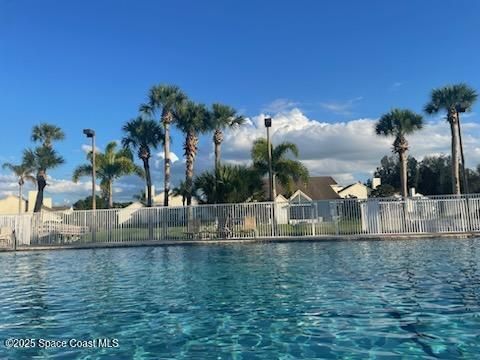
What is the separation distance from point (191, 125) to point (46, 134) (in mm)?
11302

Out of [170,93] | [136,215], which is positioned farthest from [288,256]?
[170,93]

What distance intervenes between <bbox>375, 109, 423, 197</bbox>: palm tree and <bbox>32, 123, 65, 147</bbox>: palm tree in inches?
921

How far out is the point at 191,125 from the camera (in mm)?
31906

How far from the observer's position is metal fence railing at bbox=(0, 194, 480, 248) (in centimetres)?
2273

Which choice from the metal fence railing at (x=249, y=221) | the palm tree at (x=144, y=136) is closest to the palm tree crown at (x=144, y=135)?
the palm tree at (x=144, y=136)

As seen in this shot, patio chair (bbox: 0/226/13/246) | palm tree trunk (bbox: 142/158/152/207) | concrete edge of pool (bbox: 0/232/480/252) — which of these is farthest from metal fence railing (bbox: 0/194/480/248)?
palm tree trunk (bbox: 142/158/152/207)

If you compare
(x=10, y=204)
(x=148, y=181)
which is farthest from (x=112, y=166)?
(x=10, y=204)

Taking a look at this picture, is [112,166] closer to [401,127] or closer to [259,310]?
[401,127]

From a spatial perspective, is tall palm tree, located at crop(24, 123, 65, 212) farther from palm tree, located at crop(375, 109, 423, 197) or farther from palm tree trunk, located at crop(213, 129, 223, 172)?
palm tree, located at crop(375, 109, 423, 197)

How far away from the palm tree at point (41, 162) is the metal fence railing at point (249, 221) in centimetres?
888

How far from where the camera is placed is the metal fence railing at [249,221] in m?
22.7

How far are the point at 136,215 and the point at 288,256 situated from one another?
1204 cm

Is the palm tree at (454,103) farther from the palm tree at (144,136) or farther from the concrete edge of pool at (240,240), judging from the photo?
the palm tree at (144,136)

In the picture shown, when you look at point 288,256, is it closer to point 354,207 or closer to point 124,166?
point 354,207
